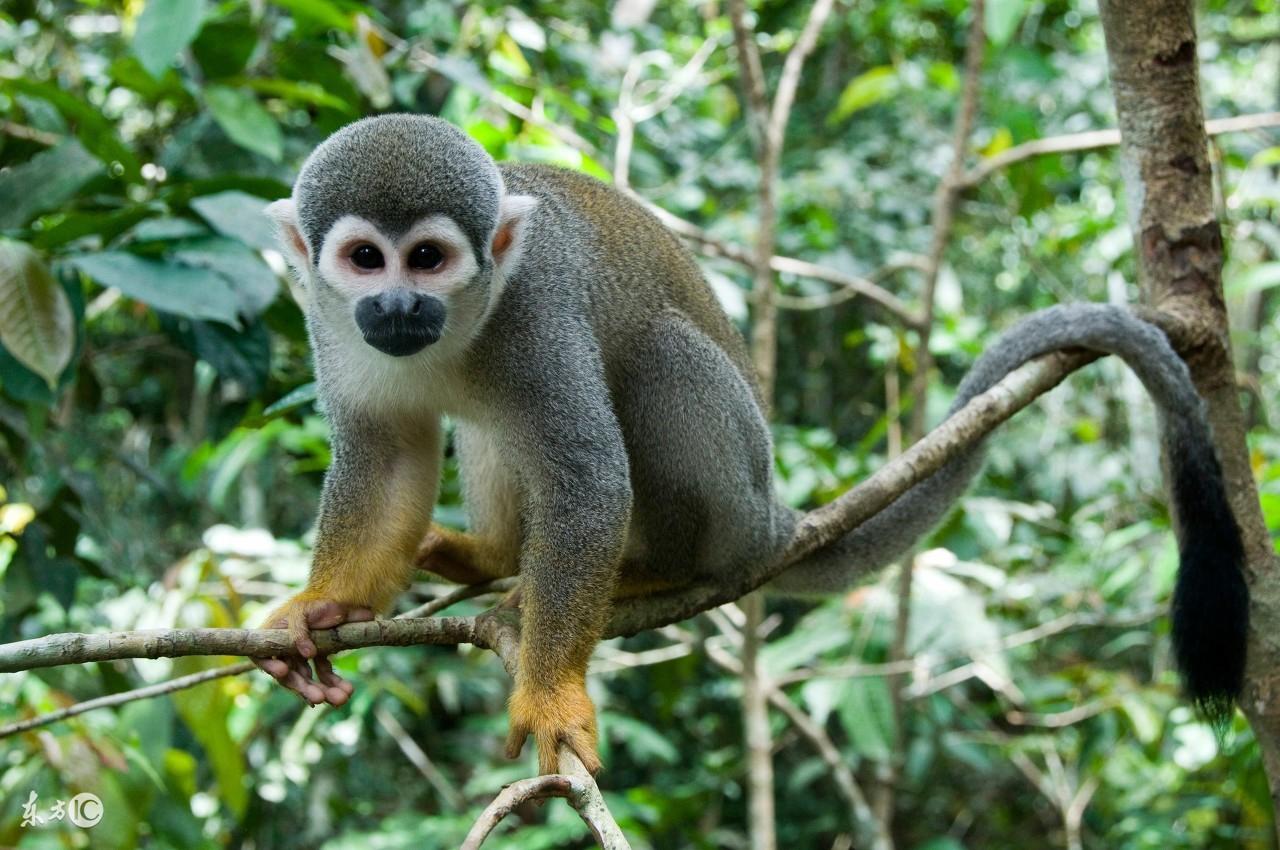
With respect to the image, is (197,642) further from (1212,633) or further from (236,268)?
(1212,633)

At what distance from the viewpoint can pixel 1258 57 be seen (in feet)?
21.1

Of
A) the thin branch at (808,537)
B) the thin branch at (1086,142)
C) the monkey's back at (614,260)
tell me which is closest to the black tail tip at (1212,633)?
the thin branch at (808,537)

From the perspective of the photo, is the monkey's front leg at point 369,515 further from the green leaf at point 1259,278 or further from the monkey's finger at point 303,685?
the green leaf at point 1259,278

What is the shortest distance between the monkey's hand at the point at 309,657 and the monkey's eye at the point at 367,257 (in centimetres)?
68

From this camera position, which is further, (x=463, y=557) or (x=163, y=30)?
(x=463, y=557)

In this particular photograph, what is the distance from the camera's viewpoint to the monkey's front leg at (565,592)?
2.10 metres

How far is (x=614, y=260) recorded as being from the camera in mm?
2641

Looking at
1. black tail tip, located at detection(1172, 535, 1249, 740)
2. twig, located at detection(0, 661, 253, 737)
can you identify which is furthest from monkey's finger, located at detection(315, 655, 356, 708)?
black tail tip, located at detection(1172, 535, 1249, 740)

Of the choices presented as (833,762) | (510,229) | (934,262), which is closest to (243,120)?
(510,229)

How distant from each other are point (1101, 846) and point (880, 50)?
4.91 meters

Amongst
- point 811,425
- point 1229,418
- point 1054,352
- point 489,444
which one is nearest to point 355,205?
point 489,444

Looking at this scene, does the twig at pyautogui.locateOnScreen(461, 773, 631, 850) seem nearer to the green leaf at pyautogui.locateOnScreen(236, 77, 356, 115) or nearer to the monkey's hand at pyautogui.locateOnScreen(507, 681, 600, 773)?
the monkey's hand at pyautogui.locateOnScreen(507, 681, 600, 773)

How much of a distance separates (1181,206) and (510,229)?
1.55 metres

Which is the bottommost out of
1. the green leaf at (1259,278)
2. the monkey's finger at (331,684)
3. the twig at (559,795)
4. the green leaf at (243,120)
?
the monkey's finger at (331,684)
